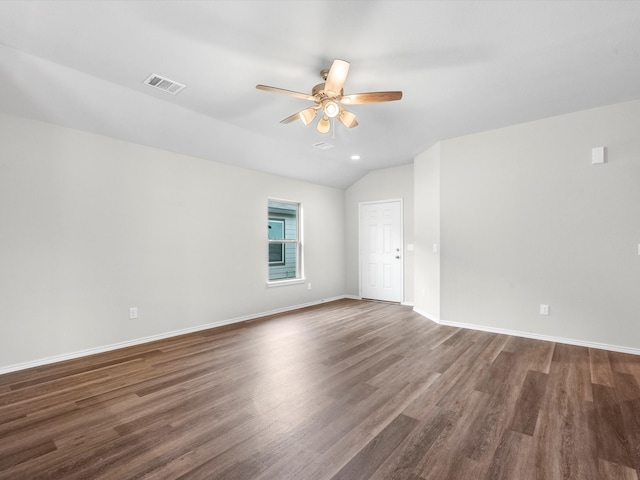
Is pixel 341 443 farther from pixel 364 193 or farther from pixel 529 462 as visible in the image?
pixel 364 193

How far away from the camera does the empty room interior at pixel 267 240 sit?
1967mm

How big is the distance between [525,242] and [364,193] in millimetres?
3301

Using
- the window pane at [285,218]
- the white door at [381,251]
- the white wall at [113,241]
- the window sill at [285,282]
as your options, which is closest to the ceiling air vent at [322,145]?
the white wall at [113,241]

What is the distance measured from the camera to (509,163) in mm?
4113

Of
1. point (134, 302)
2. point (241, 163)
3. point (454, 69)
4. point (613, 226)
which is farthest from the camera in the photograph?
point (241, 163)

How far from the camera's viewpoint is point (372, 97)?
256 centimetres

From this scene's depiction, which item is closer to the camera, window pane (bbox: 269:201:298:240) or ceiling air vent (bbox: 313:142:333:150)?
ceiling air vent (bbox: 313:142:333:150)

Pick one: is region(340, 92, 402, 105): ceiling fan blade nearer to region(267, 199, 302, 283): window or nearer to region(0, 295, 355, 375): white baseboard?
region(267, 199, 302, 283): window

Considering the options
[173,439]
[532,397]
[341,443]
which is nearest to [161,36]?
[173,439]

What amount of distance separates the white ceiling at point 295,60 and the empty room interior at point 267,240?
0.02m

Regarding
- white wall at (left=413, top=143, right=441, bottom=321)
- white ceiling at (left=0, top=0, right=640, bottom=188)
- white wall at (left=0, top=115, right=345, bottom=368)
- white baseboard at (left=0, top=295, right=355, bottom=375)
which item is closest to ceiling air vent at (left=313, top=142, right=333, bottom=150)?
white ceiling at (left=0, top=0, right=640, bottom=188)

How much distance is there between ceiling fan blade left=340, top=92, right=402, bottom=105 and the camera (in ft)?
8.23

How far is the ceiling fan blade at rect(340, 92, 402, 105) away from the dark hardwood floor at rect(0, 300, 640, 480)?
242 cm

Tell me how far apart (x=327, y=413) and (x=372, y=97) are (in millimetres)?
2474
